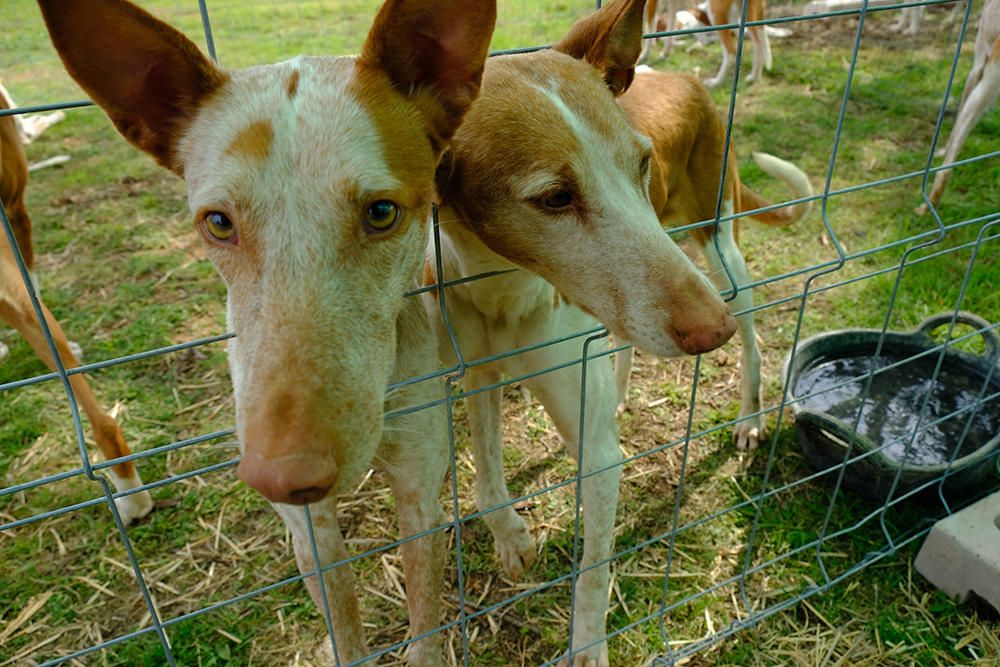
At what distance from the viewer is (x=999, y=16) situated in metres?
4.65

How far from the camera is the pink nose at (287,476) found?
100cm

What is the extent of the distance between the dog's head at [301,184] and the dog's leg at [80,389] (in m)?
1.55

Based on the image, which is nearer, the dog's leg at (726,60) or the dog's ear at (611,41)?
the dog's ear at (611,41)

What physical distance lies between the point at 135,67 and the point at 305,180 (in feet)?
1.19

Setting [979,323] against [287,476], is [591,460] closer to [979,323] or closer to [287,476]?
[287,476]

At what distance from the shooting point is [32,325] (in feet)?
8.35

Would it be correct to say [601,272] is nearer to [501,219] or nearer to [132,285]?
[501,219]

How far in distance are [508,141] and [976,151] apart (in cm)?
548

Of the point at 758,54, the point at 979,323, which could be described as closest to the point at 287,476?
the point at 979,323

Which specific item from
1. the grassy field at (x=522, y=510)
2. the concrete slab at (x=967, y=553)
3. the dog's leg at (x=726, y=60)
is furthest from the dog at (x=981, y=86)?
the dog's leg at (x=726, y=60)

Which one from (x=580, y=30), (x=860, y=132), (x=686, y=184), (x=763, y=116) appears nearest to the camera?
(x=580, y=30)

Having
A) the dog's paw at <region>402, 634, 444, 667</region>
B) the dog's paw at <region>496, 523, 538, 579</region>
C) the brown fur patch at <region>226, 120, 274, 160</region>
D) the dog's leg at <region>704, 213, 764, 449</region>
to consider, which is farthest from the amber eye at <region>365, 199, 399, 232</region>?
the dog's leg at <region>704, 213, 764, 449</region>

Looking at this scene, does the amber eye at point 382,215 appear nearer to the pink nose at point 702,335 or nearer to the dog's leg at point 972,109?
the pink nose at point 702,335

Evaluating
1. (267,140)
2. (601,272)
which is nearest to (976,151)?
(601,272)
